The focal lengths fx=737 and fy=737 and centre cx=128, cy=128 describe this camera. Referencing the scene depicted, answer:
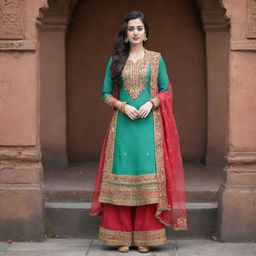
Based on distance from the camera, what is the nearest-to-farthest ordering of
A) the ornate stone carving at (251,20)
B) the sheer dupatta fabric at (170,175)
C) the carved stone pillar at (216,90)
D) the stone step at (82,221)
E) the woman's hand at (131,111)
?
the woman's hand at (131,111)
the sheer dupatta fabric at (170,175)
the ornate stone carving at (251,20)
the stone step at (82,221)
the carved stone pillar at (216,90)

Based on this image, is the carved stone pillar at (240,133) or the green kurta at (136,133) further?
the carved stone pillar at (240,133)

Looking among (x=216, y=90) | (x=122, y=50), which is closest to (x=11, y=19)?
(x=122, y=50)

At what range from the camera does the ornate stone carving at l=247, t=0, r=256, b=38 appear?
252 inches

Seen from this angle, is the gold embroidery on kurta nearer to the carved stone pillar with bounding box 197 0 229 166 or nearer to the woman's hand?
the woman's hand

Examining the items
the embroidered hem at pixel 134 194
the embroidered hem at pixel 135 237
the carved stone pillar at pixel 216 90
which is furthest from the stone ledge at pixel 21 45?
the carved stone pillar at pixel 216 90

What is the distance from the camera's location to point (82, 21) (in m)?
9.17

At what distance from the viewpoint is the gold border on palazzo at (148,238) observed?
6129 mm

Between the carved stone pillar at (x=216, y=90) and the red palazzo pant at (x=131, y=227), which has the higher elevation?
the carved stone pillar at (x=216, y=90)

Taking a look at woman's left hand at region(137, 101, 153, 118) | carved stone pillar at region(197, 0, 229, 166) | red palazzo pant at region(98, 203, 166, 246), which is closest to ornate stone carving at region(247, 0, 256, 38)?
woman's left hand at region(137, 101, 153, 118)

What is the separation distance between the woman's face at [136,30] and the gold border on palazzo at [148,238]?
1584 millimetres

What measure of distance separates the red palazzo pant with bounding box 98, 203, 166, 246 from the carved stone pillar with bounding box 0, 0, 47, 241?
2.44ft

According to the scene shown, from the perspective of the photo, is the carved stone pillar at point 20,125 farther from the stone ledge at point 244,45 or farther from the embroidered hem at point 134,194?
the stone ledge at point 244,45

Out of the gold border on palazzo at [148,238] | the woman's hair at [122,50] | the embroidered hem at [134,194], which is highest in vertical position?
the woman's hair at [122,50]

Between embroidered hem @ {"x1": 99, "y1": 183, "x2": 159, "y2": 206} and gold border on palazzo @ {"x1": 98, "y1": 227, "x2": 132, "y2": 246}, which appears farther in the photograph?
gold border on palazzo @ {"x1": 98, "y1": 227, "x2": 132, "y2": 246}
